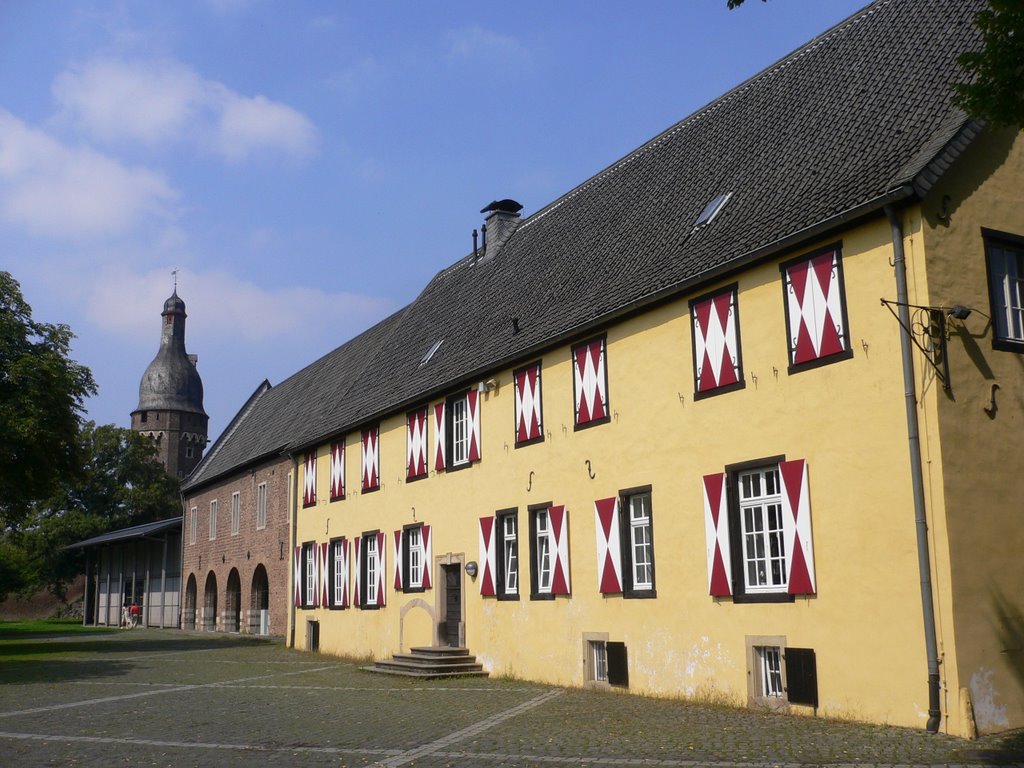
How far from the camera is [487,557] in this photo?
18156mm

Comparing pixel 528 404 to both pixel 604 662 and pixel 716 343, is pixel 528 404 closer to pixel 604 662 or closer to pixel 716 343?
pixel 604 662

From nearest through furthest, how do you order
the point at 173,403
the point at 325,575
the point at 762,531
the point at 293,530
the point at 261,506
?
the point at 762,531 → the point at 325,575 → the point at 293,530 → the point at 261,506 → the point at 173,403

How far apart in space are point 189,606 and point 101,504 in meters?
32.2

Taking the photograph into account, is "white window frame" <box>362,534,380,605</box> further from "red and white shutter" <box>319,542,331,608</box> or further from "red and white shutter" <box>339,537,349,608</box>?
"red and white shutter" <box>319,542,331,608</box>

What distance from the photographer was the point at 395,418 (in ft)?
72.8

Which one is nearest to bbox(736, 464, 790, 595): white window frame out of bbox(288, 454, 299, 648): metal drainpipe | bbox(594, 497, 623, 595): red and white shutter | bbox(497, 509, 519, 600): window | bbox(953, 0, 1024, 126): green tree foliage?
bbox(594, 497, 623, 595): red and white shutter

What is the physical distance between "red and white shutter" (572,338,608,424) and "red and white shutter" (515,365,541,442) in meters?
1.09

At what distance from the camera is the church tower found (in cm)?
8412

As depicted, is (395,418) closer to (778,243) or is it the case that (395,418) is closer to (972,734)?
(778,243)

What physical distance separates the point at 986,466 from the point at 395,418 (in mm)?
13479

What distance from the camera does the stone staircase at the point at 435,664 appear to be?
1786 centimetres

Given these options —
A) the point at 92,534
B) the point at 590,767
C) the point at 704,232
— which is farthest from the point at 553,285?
the point at 92,534

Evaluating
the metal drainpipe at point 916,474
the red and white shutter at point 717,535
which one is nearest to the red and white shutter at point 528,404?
the red and white shutter at point 717,535

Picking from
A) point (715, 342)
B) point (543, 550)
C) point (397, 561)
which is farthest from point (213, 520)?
point (715, 342)
